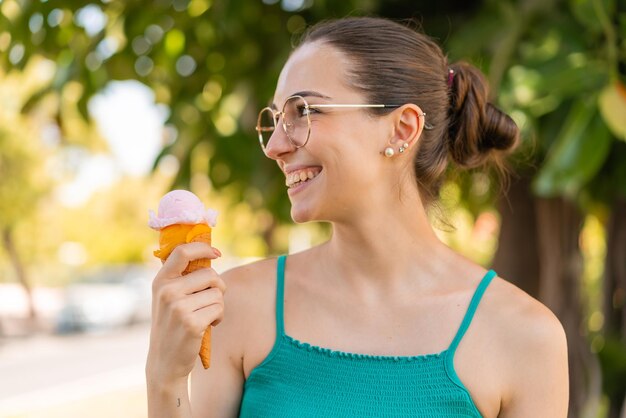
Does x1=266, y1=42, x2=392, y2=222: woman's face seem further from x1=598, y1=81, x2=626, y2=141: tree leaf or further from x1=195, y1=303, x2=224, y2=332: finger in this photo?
x1=598, y1=81, x2=626, y2=141: tree leaf

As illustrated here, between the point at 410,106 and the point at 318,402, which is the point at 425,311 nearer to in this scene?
the point at 318,402

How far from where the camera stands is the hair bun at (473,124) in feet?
8.11

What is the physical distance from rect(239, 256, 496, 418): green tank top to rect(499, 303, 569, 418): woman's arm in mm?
109

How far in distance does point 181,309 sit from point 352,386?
21.2 inches

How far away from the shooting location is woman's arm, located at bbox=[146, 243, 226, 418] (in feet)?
6.03

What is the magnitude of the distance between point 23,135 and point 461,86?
19723 millimetres

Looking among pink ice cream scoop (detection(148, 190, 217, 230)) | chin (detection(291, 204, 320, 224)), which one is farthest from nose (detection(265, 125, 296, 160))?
pink ice cream scoop (detection(148, 190, 217, 230))

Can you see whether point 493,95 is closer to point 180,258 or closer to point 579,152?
point 579,152

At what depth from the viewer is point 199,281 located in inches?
72.9

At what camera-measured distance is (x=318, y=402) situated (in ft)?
6.97

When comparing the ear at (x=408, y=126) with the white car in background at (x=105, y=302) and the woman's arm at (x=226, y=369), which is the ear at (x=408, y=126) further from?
the white car in background at (x=105, y=302)

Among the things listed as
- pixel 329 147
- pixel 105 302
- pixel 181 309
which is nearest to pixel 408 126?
pixel 329 147

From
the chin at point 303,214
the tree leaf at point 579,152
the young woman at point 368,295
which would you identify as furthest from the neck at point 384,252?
the tree leaf at point 579,152

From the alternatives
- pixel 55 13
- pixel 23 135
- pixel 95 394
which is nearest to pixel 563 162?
pixel 55 13
